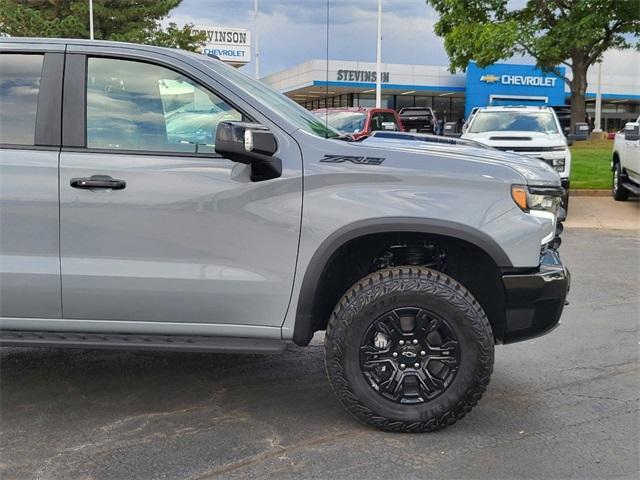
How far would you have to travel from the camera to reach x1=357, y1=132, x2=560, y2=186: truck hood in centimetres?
349

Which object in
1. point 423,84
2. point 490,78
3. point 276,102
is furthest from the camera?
point 423,84

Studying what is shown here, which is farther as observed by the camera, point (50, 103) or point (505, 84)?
point (505, 84)

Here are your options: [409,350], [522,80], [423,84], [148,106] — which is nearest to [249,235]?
[148,106]

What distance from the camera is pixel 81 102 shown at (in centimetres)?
355

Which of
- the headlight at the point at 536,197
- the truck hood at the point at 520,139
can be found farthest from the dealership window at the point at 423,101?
the headlight at the point at 536,197

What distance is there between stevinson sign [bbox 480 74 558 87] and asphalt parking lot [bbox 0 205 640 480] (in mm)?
40563

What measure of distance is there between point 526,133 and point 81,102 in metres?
9.61

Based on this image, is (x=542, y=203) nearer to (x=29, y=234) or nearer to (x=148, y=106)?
Result: (x=148, y=106)

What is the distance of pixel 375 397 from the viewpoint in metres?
3.49

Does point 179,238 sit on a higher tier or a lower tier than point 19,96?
lower

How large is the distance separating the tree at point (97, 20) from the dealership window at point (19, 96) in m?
27.2

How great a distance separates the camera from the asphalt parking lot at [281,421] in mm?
3191

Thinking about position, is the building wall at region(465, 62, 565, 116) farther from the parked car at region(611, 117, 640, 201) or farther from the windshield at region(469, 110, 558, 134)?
the windshield at region(469, 110, 558, 134)

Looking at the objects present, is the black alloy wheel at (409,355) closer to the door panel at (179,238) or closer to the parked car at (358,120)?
the door panel at (179,238)
